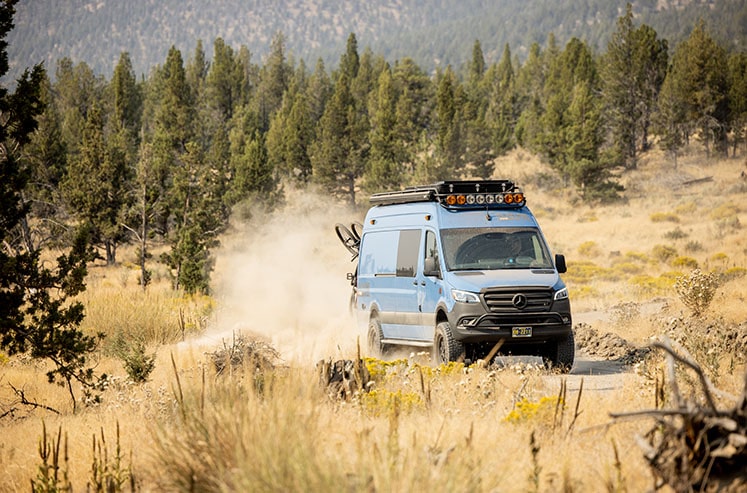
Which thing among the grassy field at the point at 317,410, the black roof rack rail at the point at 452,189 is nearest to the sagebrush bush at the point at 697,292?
the grassy field at the point at 317,410

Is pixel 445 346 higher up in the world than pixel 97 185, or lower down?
lower down

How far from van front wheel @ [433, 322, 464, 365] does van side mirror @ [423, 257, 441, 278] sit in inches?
32.2

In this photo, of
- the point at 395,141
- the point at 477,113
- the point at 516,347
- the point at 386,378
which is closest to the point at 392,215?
the point at 516,347

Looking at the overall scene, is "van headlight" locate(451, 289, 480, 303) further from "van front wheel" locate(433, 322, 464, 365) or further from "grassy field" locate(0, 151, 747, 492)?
"grassy field" locate(0, 151, 747, 492)

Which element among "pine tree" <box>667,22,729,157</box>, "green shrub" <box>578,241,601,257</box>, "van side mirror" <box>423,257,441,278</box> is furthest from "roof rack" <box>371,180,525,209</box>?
"pine tree" <box>667,22,729,157</box>

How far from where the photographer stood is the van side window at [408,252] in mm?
13008

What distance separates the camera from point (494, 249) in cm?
1241

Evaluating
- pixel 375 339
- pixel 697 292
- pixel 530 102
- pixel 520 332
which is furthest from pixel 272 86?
pixel 520 332

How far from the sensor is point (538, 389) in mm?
8859

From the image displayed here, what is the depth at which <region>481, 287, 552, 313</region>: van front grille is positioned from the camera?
1130 centimetres

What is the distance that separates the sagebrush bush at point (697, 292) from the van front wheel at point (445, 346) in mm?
6864

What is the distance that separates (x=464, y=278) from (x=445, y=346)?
3.36 feet

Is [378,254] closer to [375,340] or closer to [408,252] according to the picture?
[408,252]

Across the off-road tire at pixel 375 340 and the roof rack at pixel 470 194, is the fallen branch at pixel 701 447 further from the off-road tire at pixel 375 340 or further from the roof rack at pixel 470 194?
the off-road tire at pixel 375 340
